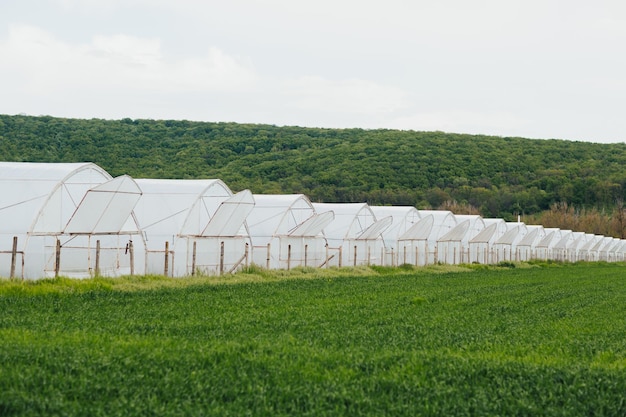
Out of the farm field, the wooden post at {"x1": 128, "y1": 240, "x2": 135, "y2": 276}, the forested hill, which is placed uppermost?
the forested hill

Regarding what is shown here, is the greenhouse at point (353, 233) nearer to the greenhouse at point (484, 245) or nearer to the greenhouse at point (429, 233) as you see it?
the greenhouse at point (429, 233)

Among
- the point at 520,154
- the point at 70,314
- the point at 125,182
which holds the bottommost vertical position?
the point at 70,314

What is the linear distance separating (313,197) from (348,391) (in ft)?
256

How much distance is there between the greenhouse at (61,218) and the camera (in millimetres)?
27172

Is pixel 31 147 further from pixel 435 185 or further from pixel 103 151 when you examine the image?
pixel 435 185

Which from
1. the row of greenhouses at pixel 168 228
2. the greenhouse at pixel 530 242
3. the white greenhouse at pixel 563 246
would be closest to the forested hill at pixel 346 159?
the white greenhouse at pixel 563 246

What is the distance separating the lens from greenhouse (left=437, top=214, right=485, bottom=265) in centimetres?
5897

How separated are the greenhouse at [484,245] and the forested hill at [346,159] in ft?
79.3

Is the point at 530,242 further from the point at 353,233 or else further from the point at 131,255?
the point at 131,255

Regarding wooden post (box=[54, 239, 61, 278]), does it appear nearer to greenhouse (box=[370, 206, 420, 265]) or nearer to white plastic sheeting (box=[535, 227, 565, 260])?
greenhouse (box=[370, 206, 420, 265])

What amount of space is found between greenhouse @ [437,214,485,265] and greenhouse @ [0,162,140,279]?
3170 centimetres

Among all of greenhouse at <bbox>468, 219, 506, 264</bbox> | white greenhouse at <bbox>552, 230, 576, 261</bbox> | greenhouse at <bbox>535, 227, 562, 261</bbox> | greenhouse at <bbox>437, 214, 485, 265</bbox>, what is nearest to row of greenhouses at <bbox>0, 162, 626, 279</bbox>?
greenhouse at <bbox>437, 214, 485, 265</bbox>

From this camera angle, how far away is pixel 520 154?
401 ft

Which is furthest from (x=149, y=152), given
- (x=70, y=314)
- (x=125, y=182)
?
(x=70, y=314)
